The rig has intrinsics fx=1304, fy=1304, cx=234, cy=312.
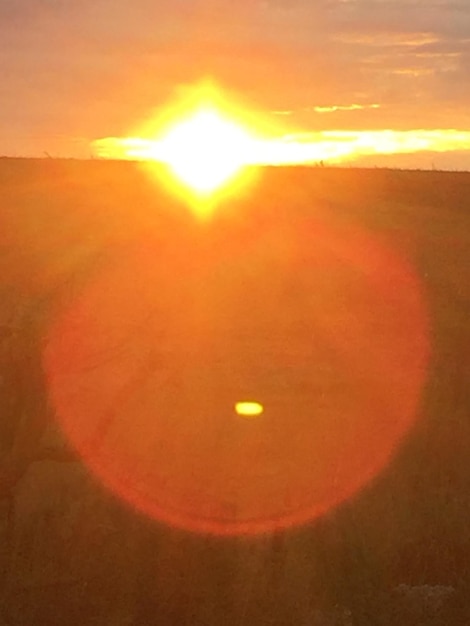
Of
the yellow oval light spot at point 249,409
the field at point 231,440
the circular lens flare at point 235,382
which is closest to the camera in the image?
the field at point 231,440

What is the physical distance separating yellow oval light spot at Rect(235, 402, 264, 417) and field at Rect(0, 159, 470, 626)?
Result: 104 millimetres

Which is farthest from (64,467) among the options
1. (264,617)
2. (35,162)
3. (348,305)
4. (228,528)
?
(35,162)

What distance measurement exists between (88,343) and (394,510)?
3.87 meters

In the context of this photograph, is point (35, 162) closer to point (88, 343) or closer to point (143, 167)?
point (143, 167)

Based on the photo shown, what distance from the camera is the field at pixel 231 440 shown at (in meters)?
9.85

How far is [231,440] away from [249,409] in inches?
20.8

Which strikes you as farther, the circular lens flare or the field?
the circular lens flare

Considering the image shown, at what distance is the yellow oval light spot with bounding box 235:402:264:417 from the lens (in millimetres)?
11570

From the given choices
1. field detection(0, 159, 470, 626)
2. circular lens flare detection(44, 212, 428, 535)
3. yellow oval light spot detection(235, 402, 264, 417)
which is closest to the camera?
field detection(0, 159, 470, 626)

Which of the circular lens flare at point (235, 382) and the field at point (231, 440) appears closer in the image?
the field at point (231, 440)

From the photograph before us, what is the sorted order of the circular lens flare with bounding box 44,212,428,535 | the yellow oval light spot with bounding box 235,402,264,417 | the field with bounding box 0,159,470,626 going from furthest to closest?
the yellow oval light spot with bounding box 235,402,264,417, the circular lens flare with bounding box 44,212,428,535, the field with bounding box 0,159,470,626

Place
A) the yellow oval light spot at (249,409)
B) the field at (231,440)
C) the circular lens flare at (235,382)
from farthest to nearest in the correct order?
the yellow oval light spot at (249,409) → the circular lens flare at (235,382) → the field at (231,440)

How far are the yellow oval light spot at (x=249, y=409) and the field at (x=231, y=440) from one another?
0.10 meters

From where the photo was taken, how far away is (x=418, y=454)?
A: 11.2 metres
